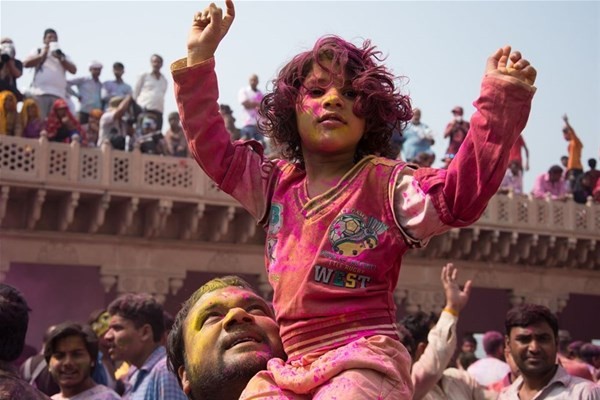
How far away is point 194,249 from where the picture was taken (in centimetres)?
1956

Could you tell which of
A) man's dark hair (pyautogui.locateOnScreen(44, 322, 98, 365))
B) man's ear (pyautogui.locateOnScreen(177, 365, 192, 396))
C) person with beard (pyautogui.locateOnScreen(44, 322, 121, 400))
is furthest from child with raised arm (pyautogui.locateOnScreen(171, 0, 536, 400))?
man's dark hair (pyautogui.locateOnScreen(44, 322, 98, 365))

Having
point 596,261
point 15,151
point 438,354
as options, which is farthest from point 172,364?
point 596,261

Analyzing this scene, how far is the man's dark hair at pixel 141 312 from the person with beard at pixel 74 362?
0.38 metres

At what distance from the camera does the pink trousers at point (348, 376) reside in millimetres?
2533

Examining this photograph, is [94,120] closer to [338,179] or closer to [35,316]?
[35,316]

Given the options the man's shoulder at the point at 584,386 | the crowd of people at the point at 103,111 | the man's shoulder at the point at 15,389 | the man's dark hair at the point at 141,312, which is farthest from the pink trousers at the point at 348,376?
the crowd of people at the point at 103,111

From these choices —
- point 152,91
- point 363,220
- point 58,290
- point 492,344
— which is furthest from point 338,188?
point 58,290

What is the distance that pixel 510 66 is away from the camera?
2.63 m

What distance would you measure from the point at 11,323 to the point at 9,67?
1150 cm

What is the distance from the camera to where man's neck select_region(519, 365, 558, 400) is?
5445 mm

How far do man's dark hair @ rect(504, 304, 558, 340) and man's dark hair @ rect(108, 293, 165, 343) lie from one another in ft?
6.19

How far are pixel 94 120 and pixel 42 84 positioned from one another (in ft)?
5.82

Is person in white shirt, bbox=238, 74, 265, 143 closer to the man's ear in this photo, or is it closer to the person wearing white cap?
the person wearing white cap

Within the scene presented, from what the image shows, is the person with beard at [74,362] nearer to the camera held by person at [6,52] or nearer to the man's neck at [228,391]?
the man's neck at [228,391]
